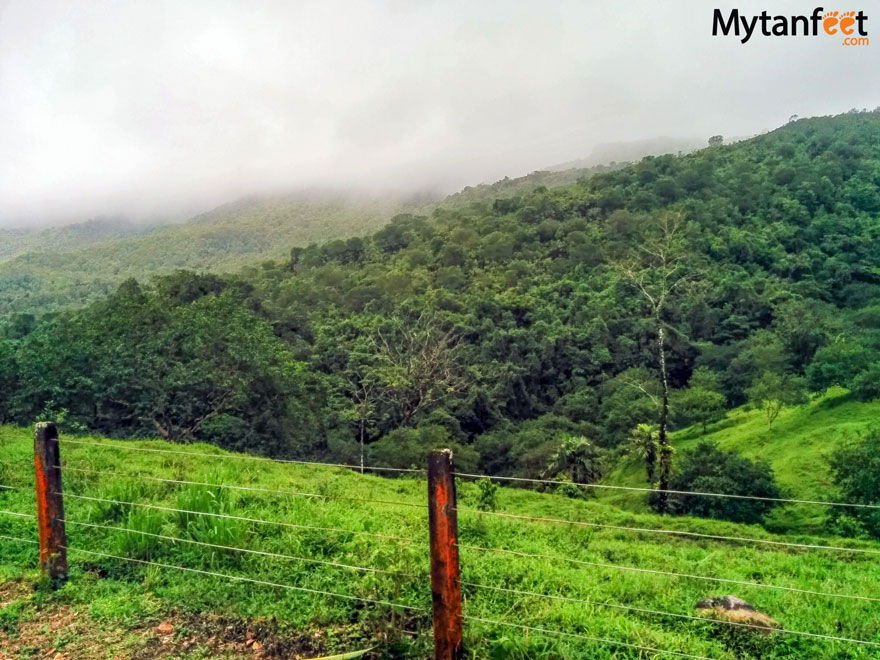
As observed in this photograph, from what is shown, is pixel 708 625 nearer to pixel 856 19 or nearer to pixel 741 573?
pixel 741 573

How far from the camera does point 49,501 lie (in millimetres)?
4359

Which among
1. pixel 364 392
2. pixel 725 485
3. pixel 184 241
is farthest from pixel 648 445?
pixel 184 241

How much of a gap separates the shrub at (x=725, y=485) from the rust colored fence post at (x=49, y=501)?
20.3m

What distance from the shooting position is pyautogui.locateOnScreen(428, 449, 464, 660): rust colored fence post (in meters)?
3.09

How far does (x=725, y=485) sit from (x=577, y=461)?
8471mm

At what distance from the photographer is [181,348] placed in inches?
945

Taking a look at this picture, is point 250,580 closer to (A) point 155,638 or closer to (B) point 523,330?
(A) point 155,638

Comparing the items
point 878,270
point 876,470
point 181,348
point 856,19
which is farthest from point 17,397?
point 878,270

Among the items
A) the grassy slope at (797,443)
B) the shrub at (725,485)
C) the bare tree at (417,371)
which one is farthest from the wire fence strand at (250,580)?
the bare tree at (417,371)

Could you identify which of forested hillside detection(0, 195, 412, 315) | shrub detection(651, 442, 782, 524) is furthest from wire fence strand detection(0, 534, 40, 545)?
forested hillside detection(0, 195, 412, 315)

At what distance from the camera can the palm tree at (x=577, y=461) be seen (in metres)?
28.8

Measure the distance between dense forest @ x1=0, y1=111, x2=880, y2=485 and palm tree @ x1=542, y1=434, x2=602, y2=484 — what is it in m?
0.12

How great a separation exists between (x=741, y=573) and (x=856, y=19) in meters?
26.6

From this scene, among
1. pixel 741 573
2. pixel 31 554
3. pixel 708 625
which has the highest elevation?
pixel 31 554
